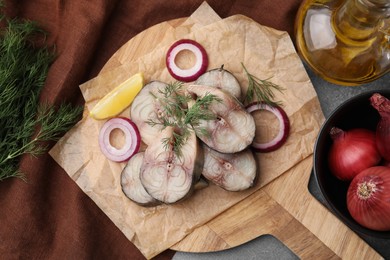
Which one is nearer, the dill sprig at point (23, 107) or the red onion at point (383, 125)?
the red onion at point (383, 125)

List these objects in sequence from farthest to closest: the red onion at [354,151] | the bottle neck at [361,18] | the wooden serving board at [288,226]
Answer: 1. the wooden serving board at [288,226]
2. the red onion at [354,151]
3. the bottle neck at [361,18]

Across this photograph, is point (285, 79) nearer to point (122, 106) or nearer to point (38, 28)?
point (122, 106)

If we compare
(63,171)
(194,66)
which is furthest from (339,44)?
(63,171)

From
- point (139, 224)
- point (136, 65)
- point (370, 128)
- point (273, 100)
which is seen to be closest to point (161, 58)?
point (136, 65)

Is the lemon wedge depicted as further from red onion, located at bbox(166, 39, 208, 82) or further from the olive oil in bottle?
the olive oil in bottle

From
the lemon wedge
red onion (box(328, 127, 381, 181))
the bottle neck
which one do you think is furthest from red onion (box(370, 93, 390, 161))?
the lemon wedge

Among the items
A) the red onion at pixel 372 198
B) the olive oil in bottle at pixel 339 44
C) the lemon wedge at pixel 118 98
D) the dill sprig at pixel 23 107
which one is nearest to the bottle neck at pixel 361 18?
the olive oil in bottle at pixel 339 44

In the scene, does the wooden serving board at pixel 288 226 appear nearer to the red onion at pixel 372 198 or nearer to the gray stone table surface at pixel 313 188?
the gray stone table surface at pixel 313 188
